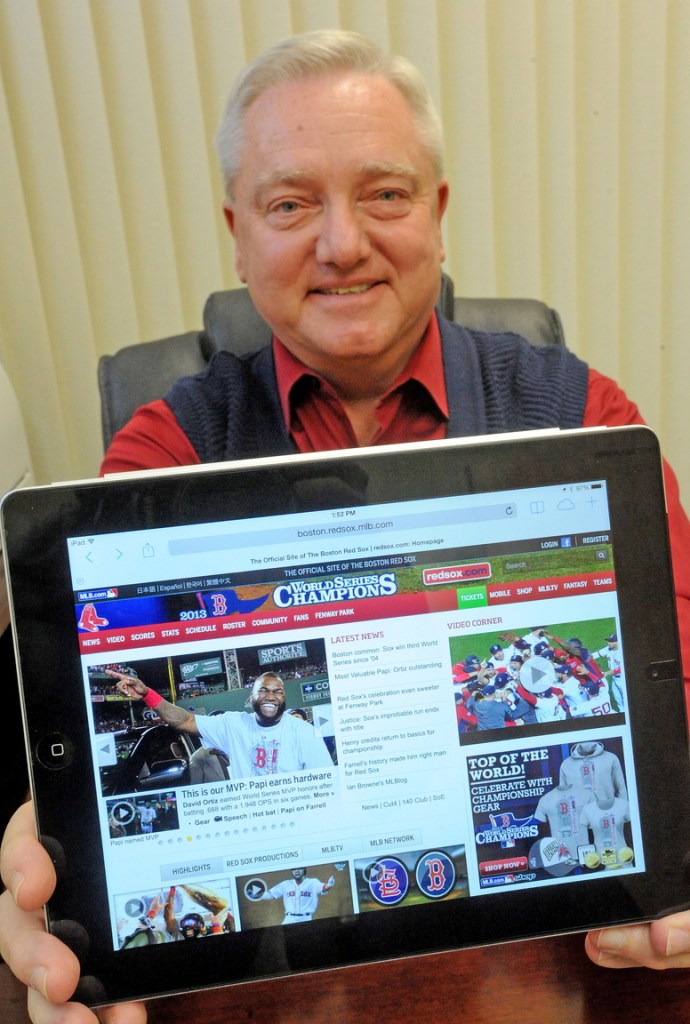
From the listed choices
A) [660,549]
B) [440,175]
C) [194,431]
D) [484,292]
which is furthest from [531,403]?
[484,292]

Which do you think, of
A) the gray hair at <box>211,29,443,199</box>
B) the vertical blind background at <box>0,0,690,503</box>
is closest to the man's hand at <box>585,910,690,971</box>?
the gray hair at <box>211,29,443,199</box>

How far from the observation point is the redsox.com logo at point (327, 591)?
534 millimetres

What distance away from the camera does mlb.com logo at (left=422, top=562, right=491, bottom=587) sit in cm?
54

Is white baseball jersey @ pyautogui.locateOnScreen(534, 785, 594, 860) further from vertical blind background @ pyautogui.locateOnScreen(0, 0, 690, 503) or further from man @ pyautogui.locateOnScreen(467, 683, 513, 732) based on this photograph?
vertical blind background @ pyautogui.locateOnScreen(0, 0, 690, 503)

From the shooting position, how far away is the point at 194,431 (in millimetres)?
1115

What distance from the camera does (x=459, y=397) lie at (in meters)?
1.12

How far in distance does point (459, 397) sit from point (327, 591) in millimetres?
634

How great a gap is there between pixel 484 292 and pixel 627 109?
43 centimetres

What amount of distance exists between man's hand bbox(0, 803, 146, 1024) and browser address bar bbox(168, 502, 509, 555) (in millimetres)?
197

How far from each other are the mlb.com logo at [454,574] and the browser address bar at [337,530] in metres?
0.03

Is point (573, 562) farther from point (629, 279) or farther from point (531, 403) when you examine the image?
point (629, 279)

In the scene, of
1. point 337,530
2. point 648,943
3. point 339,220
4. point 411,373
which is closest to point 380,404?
point 411,373

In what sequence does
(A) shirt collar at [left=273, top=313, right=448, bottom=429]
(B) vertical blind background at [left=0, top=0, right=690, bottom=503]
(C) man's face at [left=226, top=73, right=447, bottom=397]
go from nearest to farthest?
1. (C) man's face at [left=226, top=73, right=447, bottom=397]
2. (A) shirt collar at [left=273, top=313, right=448, bottom=429]
3. (B) vertical blind background at [left=0, top=0, right=690, bottom=503]

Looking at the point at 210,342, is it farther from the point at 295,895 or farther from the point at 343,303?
the point at 295,895
